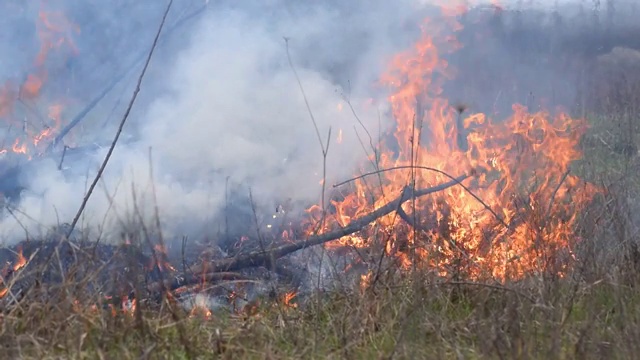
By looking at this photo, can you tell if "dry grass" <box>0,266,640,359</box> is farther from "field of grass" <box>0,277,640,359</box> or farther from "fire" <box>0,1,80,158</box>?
"fire" <box>0,1,80,158</box>

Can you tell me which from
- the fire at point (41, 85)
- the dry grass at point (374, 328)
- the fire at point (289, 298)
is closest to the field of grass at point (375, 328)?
the dry grass at point (374, 328)

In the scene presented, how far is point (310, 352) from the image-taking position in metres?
3.67

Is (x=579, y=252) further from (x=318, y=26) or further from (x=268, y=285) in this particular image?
(x=318, y=26)

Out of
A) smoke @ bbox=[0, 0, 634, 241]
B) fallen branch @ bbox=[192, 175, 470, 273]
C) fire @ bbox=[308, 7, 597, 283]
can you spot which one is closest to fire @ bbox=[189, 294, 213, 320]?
fallen branch @ bbox=[192, 175, 470, 273]

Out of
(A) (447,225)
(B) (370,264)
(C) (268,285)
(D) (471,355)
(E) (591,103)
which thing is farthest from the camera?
(E) (591,103)

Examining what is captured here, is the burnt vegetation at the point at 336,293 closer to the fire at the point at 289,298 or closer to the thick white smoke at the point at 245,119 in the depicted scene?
the fire at the point at 289,298

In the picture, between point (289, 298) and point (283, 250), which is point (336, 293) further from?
point (283, 250)

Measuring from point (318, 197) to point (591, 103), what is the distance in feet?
19.1

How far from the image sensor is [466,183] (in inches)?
269

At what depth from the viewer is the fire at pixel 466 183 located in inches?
205

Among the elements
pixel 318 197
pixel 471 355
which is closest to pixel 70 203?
pixel 318 197

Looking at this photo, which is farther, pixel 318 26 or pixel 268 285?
pixel 318 26

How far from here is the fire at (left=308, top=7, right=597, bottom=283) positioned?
521 centimetres

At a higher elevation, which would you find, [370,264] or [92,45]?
[92,45]
